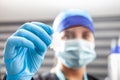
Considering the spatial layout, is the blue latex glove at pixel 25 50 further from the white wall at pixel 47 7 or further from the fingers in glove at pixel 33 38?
the white wall at pixel 47 7

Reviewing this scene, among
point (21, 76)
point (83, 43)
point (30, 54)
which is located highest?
point (83, 43)

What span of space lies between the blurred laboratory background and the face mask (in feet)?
2.25

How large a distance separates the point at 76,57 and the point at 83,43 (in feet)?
0.44

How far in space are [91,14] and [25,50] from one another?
1746 millimetres

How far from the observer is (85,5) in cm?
255

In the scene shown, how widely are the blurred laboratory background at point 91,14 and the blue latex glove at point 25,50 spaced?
1.49m

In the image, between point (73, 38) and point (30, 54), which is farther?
point (73, 38)

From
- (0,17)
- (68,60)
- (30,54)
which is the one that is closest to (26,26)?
(30,54)

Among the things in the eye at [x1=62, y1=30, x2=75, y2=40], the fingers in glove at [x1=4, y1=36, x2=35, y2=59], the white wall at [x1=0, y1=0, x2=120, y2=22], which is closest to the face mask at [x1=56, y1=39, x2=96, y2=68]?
the eye at [x1=62, y1=30, x2=75, y2=40]

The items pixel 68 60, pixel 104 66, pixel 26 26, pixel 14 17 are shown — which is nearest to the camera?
pixel 26 26

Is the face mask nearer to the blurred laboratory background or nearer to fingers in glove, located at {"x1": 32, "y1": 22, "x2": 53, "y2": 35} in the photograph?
the blurred laboratory background

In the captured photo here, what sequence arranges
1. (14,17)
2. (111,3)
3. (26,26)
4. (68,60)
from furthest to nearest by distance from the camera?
(14,17) → (111,3) → (68,60) → (26,26)

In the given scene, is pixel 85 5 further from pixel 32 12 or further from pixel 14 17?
pixel 14 17

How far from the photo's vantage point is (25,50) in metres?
1.09
